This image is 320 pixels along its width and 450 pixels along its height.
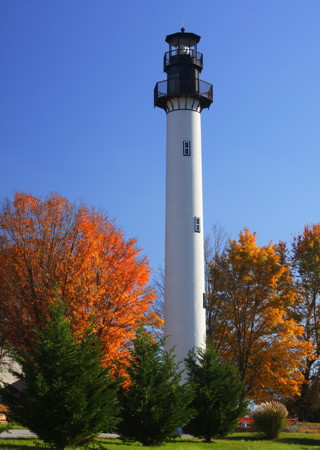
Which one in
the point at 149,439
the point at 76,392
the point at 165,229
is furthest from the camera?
the point at 165,229

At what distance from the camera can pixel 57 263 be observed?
30.4 m

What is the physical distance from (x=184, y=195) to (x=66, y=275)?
7302 millimetres

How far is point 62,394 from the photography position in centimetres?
1780

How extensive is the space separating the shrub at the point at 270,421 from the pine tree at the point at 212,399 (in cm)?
268

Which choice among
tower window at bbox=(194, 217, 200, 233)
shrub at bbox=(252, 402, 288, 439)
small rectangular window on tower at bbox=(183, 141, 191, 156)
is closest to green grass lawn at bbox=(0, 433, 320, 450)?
shrub at bbox=(252, 402, 288, 439)

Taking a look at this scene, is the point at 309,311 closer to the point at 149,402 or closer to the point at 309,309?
the point at 309,309

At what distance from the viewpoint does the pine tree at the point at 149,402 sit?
69.8 feet

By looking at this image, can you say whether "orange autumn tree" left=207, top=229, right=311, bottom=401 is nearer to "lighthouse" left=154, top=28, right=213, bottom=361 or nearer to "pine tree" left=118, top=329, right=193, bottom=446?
"lighthouse" left=154, top=28, right=213, bottom=361

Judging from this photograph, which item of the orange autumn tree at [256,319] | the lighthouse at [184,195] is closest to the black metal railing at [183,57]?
the lighthouse at [184,195]

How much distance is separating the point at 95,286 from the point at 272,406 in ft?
34.1

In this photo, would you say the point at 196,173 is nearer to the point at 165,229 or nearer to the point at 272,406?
the point at 165,229

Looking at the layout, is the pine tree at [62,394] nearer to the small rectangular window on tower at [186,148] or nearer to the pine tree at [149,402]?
the pine tree at [149,402]

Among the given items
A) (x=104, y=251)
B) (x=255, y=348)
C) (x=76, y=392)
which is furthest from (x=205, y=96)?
(x=76, y=392)

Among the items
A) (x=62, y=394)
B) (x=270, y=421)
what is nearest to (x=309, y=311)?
(x=270, y=421)
